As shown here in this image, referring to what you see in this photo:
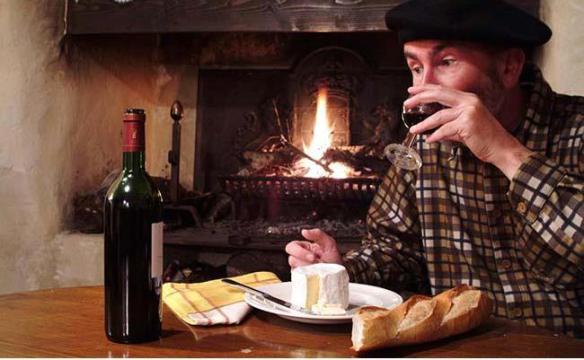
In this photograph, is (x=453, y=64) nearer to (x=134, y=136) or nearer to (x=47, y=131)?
(x=134, y=136)

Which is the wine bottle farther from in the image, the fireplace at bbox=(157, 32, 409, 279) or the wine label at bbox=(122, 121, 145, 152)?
the fireplace at bbox=(157, 32, 409, 279)

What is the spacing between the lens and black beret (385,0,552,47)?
1.63m

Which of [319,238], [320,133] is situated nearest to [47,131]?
[320,133]

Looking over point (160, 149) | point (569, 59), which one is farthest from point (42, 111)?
point (569, 59)

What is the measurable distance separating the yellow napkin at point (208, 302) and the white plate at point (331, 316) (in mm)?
31

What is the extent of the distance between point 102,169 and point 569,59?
2.17 metres

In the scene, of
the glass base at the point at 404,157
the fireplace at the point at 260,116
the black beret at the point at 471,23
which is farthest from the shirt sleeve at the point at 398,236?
the fireplace at the point at 260,116

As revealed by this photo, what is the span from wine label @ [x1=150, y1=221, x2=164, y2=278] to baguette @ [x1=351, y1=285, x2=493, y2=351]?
0.31 m

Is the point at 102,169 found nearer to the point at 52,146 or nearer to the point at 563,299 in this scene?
the point at 52,146

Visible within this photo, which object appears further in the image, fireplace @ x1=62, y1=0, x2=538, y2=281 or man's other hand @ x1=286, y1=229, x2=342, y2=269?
fireplace @ x1=62, y1=0, x2=538, y2=281

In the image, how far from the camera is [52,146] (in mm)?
3189

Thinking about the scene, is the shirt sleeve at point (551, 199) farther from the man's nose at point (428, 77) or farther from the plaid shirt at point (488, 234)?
the man's nose at point (428, 77)

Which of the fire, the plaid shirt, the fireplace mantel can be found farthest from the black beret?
the fire

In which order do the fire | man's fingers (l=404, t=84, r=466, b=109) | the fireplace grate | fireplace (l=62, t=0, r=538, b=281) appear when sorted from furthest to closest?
1. the fire
2. the fireplace grate
3. fireplace (l=62, t=0, r=538, b=281)
4. man's fingers (l=404, t=84, r=466, b=109)
